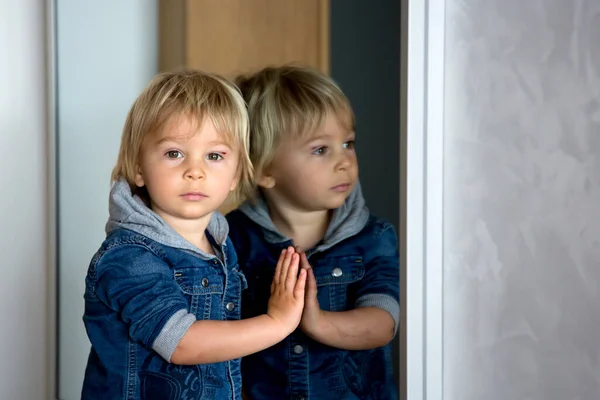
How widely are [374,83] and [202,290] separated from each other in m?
0.47

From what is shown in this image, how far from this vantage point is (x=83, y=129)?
2.04 m

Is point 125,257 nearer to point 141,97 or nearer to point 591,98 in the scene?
point 141,97

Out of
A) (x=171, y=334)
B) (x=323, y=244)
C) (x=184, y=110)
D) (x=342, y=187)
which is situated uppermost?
(x=184, y=110)

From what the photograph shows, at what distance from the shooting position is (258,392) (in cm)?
148

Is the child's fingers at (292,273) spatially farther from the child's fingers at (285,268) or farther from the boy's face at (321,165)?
the boy's face at (321,165)

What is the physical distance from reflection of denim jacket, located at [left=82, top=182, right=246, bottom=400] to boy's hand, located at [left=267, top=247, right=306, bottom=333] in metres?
0.09

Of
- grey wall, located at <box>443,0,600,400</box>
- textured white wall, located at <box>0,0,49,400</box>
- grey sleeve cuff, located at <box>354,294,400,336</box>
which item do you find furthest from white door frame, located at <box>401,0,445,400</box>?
textured white wall, located at <box>0,0,49,400</box>

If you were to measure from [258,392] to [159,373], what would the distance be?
0.26 m

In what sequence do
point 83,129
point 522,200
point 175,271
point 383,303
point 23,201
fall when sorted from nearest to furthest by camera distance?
point 522,200 → point 175,271 → point 383,303 → point 23,201 → point 83,129

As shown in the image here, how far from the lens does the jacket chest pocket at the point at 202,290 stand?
4.23ft

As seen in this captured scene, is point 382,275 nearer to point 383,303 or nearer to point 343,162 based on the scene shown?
point 383,303

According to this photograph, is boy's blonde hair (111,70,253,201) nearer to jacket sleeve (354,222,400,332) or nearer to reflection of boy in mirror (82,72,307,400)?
reflection of boy in mirror (82,72,307,400)

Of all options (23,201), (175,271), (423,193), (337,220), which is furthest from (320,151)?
(23,201)

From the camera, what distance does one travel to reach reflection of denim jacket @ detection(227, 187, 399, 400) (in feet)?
4.73
